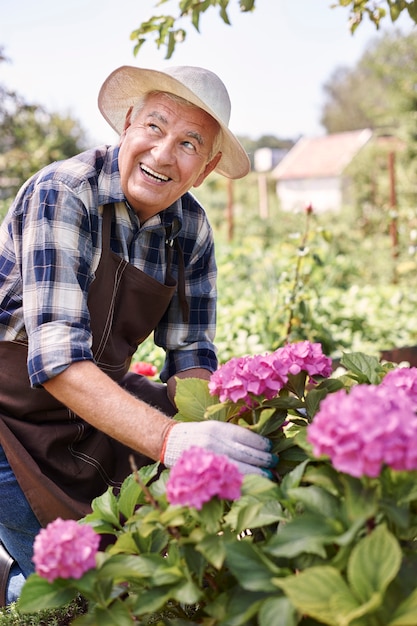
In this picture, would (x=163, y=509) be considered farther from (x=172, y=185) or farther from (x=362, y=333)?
(x=362, y=333)

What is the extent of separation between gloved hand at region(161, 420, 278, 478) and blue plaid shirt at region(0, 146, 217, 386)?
0.33 meters

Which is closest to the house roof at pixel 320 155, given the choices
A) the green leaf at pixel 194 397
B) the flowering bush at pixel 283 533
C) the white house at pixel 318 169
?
the white house at pixel 318 169

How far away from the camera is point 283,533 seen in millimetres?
1099

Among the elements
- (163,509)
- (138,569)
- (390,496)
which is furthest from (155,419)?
(390,496)

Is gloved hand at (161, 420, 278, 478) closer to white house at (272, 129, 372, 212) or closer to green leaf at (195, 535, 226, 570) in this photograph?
green leaf at (195, 535, 226, 570)

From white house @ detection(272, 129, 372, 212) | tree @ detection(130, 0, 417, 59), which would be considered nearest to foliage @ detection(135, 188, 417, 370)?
tree @ detection(130, 0, 417, 59)

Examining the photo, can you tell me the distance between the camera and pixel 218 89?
6.44ft

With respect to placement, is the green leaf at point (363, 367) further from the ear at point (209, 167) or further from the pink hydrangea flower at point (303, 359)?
the ear at point (209, 167)

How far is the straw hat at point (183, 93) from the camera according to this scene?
6.32ft

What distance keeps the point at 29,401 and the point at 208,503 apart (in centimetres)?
104

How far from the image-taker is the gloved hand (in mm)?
1406

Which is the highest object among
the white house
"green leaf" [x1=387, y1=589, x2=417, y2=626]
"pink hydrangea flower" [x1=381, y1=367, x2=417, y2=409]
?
the white house

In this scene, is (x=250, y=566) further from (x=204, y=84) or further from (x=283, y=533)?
(x=204, y=84)

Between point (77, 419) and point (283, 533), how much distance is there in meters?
1.17
